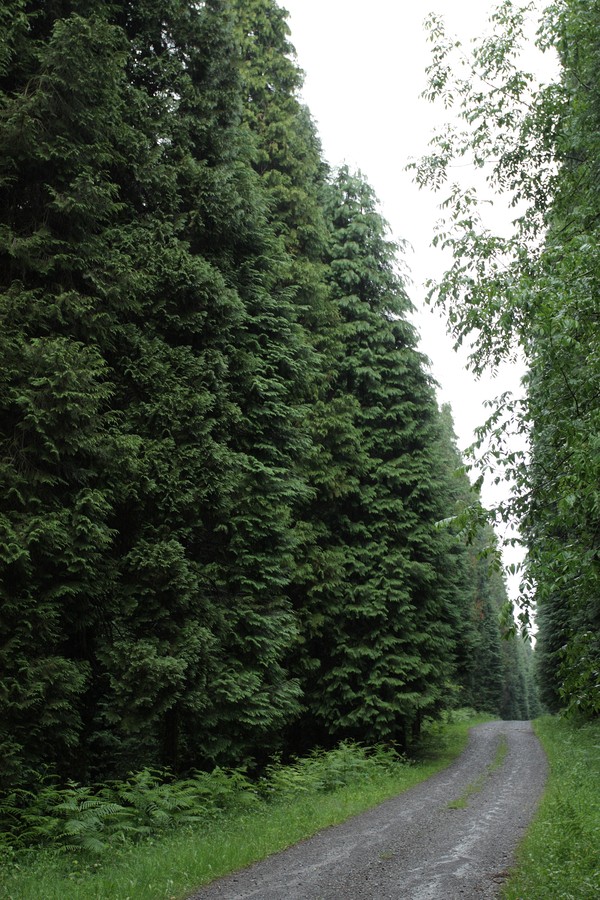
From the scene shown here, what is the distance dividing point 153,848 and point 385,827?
3.71 meters

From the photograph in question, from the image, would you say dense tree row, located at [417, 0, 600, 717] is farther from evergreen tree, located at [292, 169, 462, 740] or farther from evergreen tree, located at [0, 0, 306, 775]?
evergreen tree, located at [292, 169, 462, 740]

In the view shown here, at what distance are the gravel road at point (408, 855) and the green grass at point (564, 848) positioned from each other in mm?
243

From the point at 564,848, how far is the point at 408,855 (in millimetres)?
1811

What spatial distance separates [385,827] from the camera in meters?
9.69

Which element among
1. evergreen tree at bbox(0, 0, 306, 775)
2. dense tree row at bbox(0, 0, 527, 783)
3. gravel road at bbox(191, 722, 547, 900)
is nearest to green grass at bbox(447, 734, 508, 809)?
gravel road at bbox(191, 722, 547, 900)

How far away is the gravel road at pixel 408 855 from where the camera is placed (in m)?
6.47

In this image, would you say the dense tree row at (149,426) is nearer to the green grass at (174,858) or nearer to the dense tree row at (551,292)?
the green grass at (174,858)

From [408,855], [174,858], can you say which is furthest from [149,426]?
[408,855]

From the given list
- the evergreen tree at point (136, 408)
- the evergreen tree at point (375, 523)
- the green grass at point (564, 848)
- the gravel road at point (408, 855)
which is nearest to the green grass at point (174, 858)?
the gravel road at point (408, 855)

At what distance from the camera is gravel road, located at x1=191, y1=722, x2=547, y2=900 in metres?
6.47

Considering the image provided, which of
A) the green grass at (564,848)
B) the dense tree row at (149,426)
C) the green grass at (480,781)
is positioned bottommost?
the green grass at (480,781)

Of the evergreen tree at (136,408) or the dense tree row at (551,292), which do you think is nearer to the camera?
the dense tree row at (551,292)

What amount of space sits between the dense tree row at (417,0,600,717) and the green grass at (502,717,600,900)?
163cm

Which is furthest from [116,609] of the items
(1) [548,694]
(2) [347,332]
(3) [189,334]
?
(1) [548,694]
